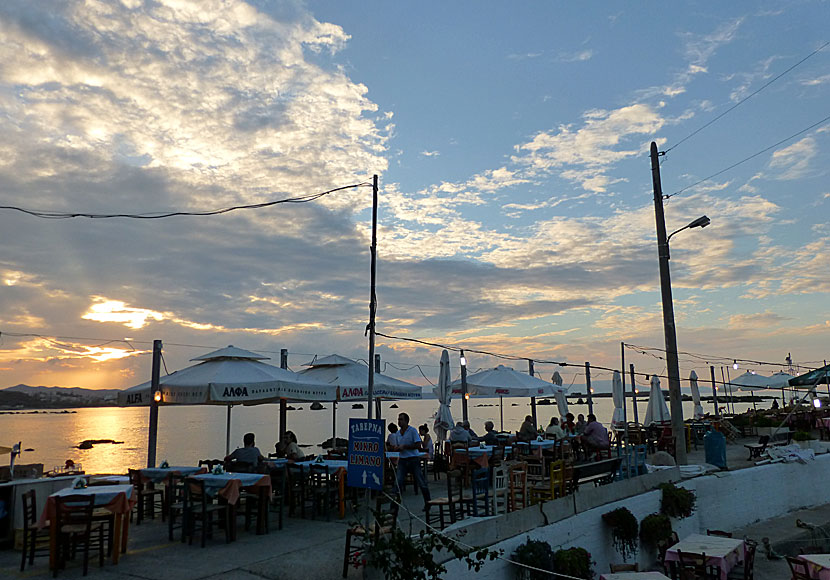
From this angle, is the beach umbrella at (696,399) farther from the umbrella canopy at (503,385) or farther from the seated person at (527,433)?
the seated person at (527,433)

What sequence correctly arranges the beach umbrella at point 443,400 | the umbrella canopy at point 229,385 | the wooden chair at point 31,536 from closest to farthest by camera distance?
the wooden chair at point 31,536 < the umbrella canopy at point 229,385 < the beach umbrella at point 443,400

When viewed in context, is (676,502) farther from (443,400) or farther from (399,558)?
(399,558)

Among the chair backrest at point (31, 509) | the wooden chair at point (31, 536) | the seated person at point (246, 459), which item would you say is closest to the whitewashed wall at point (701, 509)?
the seated person at point (246, 459)

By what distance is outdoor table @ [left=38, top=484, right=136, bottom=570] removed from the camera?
6.86 meters

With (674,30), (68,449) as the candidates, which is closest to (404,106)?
(674,30)

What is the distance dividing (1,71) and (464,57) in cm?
964

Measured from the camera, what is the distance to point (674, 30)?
13.0m

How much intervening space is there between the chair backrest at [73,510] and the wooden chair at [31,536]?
37 cm

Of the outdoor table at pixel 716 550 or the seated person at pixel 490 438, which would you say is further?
the seated person at pixel 490 438

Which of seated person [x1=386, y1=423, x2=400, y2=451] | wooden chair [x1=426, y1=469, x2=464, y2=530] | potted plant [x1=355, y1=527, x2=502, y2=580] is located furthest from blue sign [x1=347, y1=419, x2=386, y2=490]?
seated person [x1=386, y1=423, x2=400, y2=451]

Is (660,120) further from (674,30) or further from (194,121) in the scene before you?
(194,121)

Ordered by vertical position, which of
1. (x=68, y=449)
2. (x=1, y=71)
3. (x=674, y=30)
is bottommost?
(x=68, y=449)

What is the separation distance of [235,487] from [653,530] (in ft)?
26.0

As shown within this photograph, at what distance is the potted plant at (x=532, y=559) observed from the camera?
8133 mm
